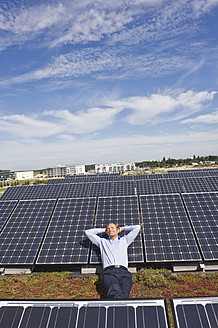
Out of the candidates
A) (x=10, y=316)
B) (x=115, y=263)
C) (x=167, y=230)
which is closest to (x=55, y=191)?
(x=167, y=230)

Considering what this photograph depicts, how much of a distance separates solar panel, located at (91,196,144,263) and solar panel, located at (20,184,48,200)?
17.2m

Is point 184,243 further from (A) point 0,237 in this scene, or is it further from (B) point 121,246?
(A) point 0,237

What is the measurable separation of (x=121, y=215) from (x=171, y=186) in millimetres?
17493

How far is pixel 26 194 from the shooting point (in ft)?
92.0

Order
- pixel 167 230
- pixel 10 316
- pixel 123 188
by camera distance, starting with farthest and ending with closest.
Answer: pixel 123 188 < pixel 167 230 < pixel 10 316

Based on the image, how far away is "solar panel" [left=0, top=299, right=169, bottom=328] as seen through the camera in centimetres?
450

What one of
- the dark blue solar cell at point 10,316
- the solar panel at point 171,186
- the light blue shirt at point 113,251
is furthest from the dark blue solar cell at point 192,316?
the solar panel at point 171,186

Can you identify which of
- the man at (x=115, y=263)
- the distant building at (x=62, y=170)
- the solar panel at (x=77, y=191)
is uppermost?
the distant building at (x=62, y=170)

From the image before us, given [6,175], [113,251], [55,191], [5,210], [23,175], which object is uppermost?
[6,175]

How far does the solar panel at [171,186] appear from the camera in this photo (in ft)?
86.2

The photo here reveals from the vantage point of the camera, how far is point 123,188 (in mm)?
27141

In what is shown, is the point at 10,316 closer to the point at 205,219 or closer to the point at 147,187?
the point at 205,219

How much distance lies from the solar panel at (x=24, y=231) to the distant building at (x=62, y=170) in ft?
526

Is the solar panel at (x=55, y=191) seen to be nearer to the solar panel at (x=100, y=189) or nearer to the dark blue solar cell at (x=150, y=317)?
the solar panel at (x=100, y=189)
